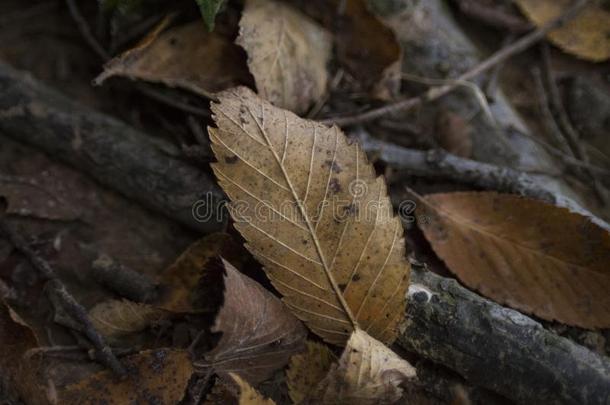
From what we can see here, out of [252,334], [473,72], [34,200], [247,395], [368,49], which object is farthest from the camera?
[473,72]

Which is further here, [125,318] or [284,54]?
[284,54]

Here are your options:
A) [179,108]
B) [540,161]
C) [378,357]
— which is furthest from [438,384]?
[179,108]

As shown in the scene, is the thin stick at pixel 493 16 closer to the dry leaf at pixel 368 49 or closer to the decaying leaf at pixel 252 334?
the dry leaf at pixel 368 49

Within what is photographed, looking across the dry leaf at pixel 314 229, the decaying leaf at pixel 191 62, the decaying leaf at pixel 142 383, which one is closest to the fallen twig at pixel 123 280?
the decaying leaf at pixel 142 383

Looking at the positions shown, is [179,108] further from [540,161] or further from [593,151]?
[593,151]

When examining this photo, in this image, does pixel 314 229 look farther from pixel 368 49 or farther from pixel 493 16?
pixel 493 16

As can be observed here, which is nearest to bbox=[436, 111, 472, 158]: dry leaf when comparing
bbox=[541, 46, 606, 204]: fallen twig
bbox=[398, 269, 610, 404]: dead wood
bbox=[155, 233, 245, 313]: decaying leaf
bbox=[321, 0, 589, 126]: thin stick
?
bbox=[321, 0, 589, 126]: thin stick

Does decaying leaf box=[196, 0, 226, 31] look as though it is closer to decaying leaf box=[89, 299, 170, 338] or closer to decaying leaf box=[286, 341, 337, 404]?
decaying leaf box=[89, 299, 170, 338]

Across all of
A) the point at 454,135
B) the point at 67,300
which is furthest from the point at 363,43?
the point at 67,300
